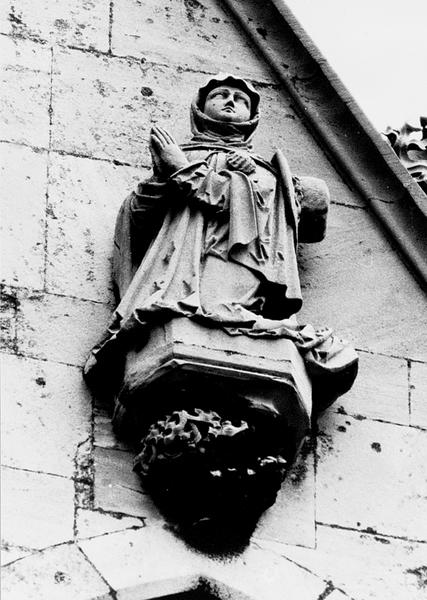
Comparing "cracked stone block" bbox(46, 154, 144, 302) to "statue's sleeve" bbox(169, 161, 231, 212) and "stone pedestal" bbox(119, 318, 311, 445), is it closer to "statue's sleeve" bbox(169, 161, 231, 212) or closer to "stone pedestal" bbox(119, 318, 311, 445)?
"statue's sleeve" bbox(169, 161, 231, 212)

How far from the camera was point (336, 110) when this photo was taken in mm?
11219

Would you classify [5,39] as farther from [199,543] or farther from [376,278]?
[199,543]

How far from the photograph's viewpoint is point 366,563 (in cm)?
979

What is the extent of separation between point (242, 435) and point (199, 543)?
0.45 metres

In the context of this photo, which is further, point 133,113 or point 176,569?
point 133,113

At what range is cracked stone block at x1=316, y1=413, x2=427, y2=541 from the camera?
391 inches

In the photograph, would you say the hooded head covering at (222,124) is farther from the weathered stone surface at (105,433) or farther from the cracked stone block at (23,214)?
the weathered stone surface at (105,433)

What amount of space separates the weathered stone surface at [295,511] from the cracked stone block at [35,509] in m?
0.75

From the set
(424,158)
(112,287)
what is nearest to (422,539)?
(112,287)

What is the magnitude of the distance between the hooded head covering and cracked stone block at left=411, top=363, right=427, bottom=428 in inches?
45.4

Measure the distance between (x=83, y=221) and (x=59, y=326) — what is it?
23.6 inches

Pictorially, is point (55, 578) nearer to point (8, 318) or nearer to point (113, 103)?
point (8, 318)

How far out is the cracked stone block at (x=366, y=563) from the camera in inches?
382

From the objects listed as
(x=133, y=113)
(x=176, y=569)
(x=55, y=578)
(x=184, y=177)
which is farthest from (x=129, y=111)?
(x=55, y=578)
